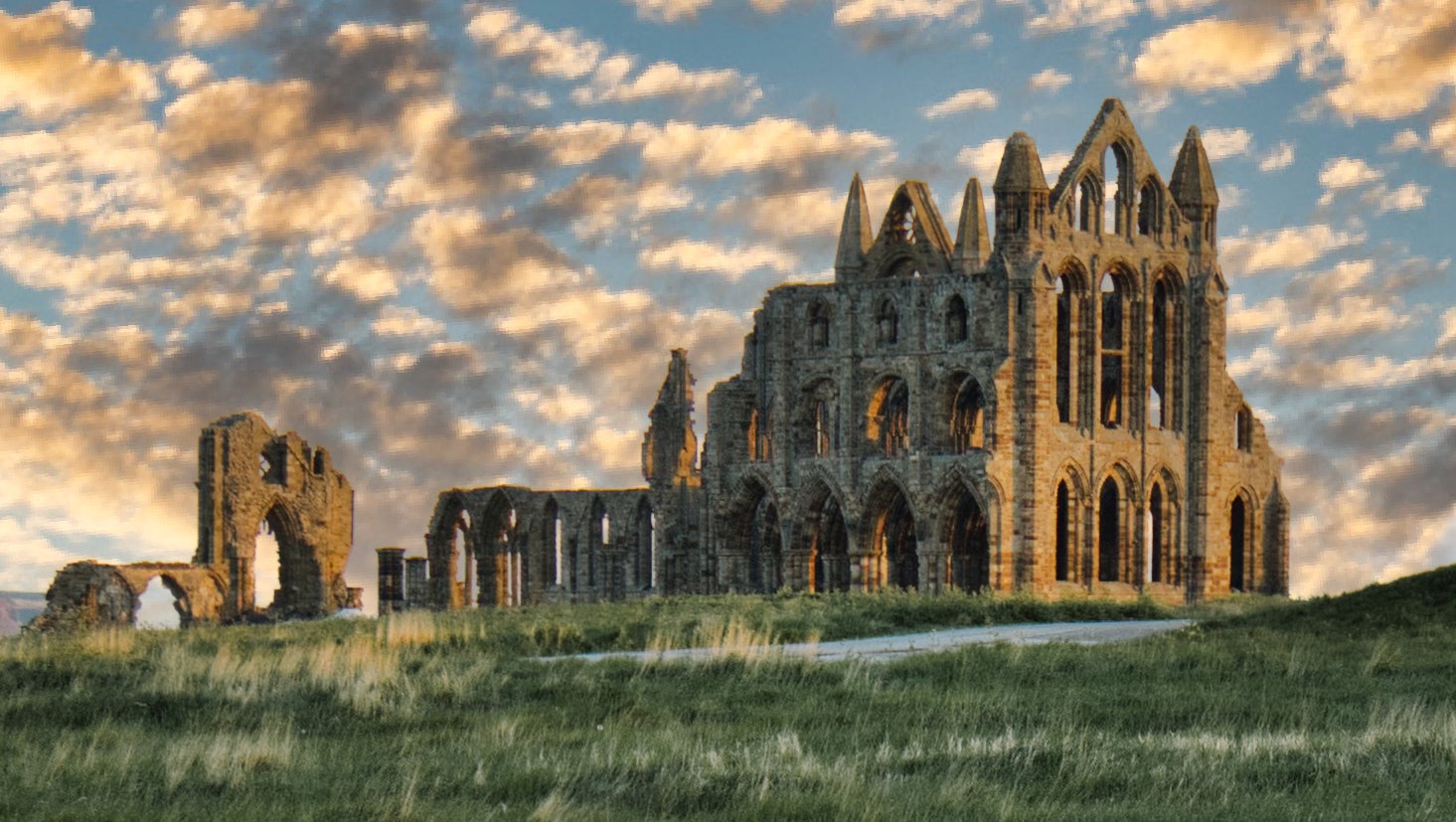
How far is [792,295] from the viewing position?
5934 centimetres

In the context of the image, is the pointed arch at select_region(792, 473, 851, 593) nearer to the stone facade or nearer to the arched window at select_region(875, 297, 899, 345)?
the arched window at select_region(875, 297, 899, 345)

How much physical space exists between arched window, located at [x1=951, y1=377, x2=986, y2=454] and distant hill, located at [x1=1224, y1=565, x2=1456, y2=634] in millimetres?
22933

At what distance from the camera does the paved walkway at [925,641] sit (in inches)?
1109

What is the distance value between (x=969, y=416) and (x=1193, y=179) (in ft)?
30.4

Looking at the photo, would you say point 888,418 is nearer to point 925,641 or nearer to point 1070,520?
point 1070,520

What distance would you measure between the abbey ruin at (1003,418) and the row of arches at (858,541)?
0.06m

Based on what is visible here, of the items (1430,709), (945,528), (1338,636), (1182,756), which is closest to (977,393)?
(945,528)

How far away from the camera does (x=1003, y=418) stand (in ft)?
181

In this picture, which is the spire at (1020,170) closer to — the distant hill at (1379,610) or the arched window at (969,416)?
the arched window at (969,416)

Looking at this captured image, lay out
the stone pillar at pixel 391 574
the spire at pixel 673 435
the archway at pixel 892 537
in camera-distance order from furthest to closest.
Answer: the stone pillar at pixel 391 574 → the spire at pixel 673 435 → the archway at pixel 892 537

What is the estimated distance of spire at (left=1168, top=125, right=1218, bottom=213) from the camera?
6103 centimetres

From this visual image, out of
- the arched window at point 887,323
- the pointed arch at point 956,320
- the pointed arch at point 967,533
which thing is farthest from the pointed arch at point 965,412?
the arched window at point 887,323

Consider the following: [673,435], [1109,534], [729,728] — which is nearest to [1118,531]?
[1109,534]

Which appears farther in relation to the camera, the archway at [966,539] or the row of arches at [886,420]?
the row of arches at [886,420]
